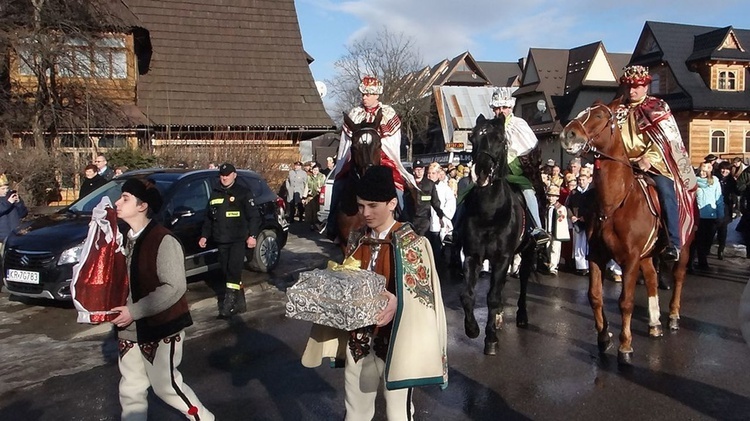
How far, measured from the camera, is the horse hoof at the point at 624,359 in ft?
21.2

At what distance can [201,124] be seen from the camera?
24859 mm

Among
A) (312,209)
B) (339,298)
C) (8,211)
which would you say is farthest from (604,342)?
Result: (312,209)

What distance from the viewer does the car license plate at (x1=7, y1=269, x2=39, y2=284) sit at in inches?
350

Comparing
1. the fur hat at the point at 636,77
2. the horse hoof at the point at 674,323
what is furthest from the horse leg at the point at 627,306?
the fur hat at the point at 636,77

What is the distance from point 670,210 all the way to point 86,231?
7.60 metres

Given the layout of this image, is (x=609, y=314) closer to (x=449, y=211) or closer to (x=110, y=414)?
(x=449, y=211)

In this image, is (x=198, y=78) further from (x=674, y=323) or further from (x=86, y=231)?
(x=674, y=323)

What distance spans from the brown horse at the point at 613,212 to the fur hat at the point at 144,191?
3.99 m

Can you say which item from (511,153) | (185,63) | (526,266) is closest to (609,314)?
(526,266)

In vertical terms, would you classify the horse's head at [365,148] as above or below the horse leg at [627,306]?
above

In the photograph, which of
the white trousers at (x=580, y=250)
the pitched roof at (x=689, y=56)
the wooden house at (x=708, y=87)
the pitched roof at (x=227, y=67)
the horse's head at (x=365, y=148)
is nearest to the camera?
the horse's head at (x=365, y=148)

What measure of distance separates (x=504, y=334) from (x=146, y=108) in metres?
20.6

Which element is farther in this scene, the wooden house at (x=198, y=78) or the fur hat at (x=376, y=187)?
the wooden house at (x=198, y=78)

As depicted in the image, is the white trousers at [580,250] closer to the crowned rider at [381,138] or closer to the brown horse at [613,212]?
the brown horse at [613,212]
